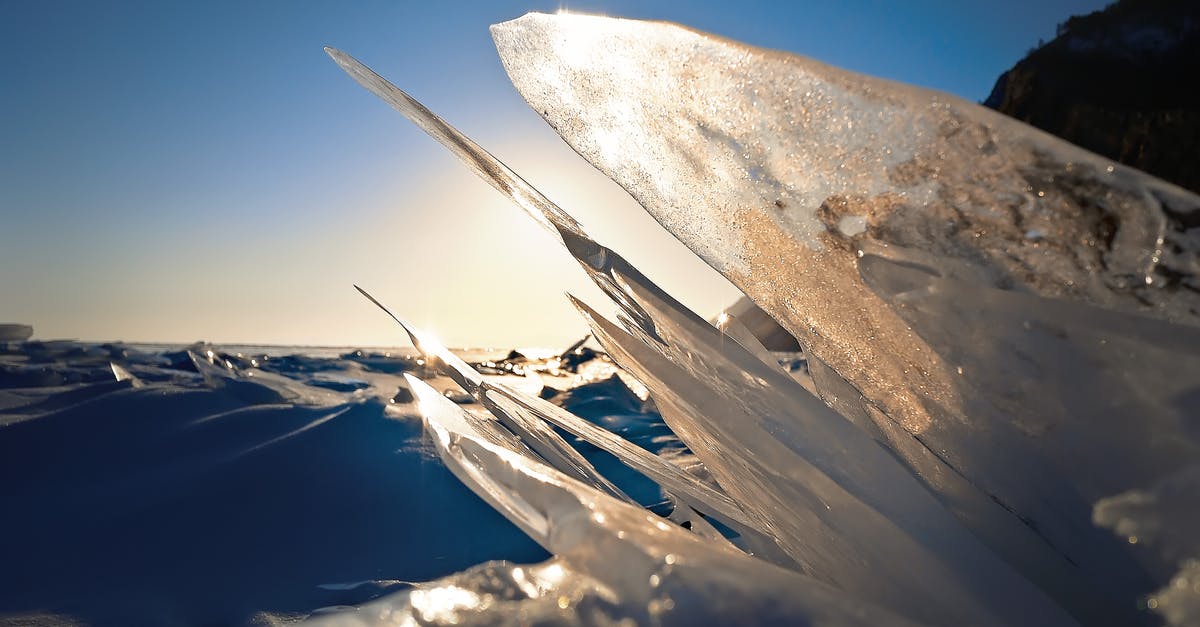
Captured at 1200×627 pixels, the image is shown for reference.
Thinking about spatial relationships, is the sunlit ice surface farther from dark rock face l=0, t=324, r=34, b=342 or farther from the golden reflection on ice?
dark rock face l=0, t=324, r=34, b=342

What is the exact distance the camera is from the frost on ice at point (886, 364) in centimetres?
42

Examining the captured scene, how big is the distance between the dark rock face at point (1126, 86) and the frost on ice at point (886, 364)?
1151cm

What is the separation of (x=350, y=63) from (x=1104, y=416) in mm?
1046

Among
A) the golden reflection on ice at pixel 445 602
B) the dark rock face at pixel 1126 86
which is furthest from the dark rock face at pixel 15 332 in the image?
the dark rock face at pixel 1126 86

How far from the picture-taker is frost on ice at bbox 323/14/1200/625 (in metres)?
0.42

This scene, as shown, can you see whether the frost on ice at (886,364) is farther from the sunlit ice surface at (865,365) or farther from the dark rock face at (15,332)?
the dark rock face at (15,332)

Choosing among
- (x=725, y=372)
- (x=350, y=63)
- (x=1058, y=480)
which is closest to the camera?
(x=1058, y=480)

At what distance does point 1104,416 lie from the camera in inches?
17.8

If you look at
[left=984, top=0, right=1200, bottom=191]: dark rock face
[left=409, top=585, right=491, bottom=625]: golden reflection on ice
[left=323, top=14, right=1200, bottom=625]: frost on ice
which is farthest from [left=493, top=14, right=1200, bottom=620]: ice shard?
[left=984, top=0, right=1200, bottom=191]: dark rock face

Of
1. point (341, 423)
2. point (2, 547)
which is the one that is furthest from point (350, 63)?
point (341, 423)

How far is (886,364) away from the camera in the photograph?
0.56 meters

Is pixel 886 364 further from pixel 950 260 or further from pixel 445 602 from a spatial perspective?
pixel 445 602

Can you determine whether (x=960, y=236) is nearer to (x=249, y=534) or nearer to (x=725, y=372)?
(x=725, y=372)

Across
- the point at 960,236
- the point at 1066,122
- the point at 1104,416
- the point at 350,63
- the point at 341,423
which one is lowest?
the point at 341,423
